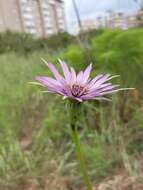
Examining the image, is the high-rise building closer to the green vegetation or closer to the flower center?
the green vegetation

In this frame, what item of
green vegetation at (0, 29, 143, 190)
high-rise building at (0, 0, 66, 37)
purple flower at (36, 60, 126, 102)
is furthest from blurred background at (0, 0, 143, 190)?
high-rise building at (0, 0, 66, 37)

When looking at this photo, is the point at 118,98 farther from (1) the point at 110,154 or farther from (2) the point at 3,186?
(2) the point at 3,186

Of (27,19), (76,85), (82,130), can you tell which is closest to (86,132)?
(82,130)

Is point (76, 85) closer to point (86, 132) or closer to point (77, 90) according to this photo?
point (77, 90)

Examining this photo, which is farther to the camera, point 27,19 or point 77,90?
point 27,19

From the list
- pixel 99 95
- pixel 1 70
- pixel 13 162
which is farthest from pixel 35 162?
pixel 1 70

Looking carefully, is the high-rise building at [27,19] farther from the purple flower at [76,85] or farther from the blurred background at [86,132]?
the purple flower at [76,85]
